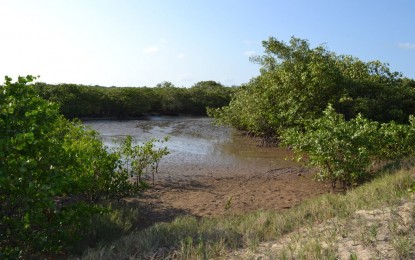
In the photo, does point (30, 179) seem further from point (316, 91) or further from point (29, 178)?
point (316, 91)

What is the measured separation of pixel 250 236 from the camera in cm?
527

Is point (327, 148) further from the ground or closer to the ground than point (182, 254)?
further from the ground

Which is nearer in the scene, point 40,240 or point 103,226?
point 40,240

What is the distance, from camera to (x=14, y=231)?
4.79 metres

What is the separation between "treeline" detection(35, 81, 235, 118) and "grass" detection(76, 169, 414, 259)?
70.4 ft

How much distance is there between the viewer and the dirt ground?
834 centimetres

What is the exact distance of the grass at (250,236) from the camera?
454cm

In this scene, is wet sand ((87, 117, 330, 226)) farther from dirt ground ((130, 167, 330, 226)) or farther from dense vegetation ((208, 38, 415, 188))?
dense vegetation ((208, 38, 415, 188))

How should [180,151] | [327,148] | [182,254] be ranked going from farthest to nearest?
[180,151], [327,148], [182,254]

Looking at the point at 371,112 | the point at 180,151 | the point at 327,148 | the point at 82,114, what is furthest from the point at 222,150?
the point at 82,114

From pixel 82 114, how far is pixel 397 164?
1007 inches

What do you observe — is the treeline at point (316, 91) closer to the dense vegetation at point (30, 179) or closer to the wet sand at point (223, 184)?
the wet sand at point (223, 184)

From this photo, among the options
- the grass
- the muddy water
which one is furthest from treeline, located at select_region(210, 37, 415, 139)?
the grass

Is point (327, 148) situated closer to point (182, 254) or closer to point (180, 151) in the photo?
point (182, 254)
